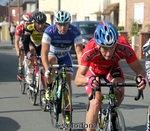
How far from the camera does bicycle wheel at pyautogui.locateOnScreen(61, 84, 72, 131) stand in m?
6.94

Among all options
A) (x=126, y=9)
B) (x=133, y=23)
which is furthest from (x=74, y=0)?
(x=133, y=23)

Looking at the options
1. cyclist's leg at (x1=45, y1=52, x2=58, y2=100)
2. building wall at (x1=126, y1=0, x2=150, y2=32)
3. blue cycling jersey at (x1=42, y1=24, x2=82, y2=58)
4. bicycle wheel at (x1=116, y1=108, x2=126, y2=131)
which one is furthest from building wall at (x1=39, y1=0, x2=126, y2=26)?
bicycle wheel at (x1=116, y1=108, x2=126, y2=131)

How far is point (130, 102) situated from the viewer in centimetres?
1004

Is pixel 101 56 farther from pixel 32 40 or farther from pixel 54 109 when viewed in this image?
pixel 32 40

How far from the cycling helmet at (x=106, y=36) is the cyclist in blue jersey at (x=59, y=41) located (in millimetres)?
2136

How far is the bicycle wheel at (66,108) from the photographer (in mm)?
6938

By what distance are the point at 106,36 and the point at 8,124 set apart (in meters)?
3.58

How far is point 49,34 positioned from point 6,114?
2.18m

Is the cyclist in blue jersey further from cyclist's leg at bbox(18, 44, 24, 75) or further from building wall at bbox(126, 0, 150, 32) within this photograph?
building wall at bbox(126, 0, 150, 32)

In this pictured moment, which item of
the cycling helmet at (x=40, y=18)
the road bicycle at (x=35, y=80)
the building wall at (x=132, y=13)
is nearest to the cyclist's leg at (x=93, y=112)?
the cycling helmet at (x=40, y=18)

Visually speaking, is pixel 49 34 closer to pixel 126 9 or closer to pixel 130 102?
pixel 130 102

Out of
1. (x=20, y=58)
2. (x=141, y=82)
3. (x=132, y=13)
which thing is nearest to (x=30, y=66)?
(x=20, y=58)

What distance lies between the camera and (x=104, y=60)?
219 inches

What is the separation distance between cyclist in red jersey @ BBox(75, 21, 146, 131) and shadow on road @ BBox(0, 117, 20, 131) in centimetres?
237
